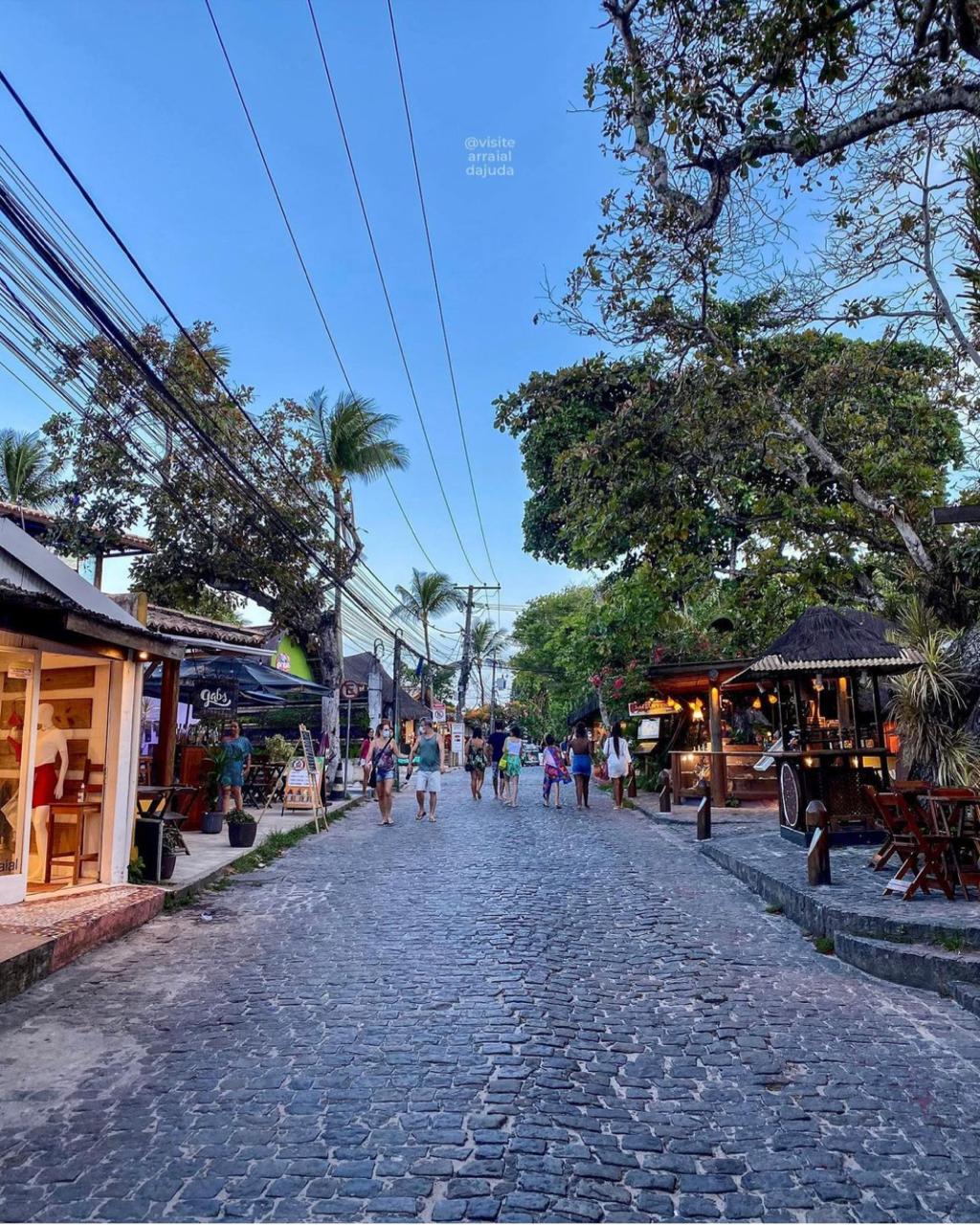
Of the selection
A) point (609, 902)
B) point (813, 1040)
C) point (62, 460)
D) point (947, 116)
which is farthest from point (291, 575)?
point (813, 1040)

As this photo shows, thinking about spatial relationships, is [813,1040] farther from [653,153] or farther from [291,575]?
[291,575]

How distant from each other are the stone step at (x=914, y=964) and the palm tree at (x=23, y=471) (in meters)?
27.5

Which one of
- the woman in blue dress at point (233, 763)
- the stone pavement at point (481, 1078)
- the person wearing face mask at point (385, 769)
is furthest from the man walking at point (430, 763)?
the stone pavement at point (481, 1078)

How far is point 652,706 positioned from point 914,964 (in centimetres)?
1857

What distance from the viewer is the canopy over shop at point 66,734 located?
8.21m

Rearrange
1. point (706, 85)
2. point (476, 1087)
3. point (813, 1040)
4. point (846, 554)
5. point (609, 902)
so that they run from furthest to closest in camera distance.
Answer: point (846, 554), point (609, 902), point (706, 85), point (813, 1040), point (476, 1087)

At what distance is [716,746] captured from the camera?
19.0m

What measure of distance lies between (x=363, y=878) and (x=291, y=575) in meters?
13.6

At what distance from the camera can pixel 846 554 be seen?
1415 centimetres

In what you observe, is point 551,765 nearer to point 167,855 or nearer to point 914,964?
point 167,855

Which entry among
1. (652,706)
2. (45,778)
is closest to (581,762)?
(652,706)

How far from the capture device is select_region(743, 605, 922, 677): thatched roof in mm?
11766

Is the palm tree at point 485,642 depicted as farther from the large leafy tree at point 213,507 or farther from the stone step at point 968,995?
the stone step at point 968,995

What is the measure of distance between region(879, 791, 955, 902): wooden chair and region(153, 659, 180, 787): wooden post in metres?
8.59
